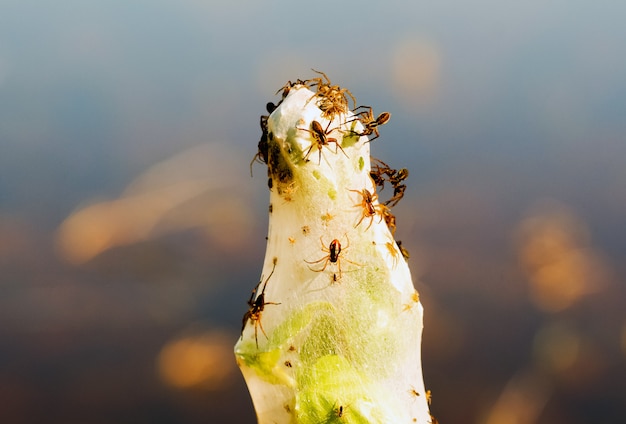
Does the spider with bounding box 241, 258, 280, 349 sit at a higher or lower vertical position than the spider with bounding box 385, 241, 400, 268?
lower

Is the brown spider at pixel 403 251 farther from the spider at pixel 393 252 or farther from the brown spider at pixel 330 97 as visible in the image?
the brown spider at pixel 330 97

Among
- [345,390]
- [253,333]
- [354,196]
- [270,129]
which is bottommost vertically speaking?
[345,390]

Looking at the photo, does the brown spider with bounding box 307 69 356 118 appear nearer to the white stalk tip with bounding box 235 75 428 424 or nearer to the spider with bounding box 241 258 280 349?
the white stalk tip with bounding box 235 75 428 424

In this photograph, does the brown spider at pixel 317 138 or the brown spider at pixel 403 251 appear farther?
the brown spider at pixel 403 251

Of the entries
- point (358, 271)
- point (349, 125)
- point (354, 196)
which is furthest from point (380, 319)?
point (349, 125)

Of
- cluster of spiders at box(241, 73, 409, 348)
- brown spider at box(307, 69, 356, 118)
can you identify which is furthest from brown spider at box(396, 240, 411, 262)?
brown spider at box(307, 69, 356, 118)

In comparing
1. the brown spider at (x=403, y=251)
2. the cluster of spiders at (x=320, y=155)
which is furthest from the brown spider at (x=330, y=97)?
the brown spider at (x=403, y=251)

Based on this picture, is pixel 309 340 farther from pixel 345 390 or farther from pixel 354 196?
pixel 354 196

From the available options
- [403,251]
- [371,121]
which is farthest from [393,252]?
[371,121]

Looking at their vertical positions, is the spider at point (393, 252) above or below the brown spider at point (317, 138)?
below

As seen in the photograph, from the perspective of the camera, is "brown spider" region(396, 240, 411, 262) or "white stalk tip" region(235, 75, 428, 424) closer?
"white stalk tip" region(235, 75, 428, 424)

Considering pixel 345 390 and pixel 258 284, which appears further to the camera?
pixel 258 284
